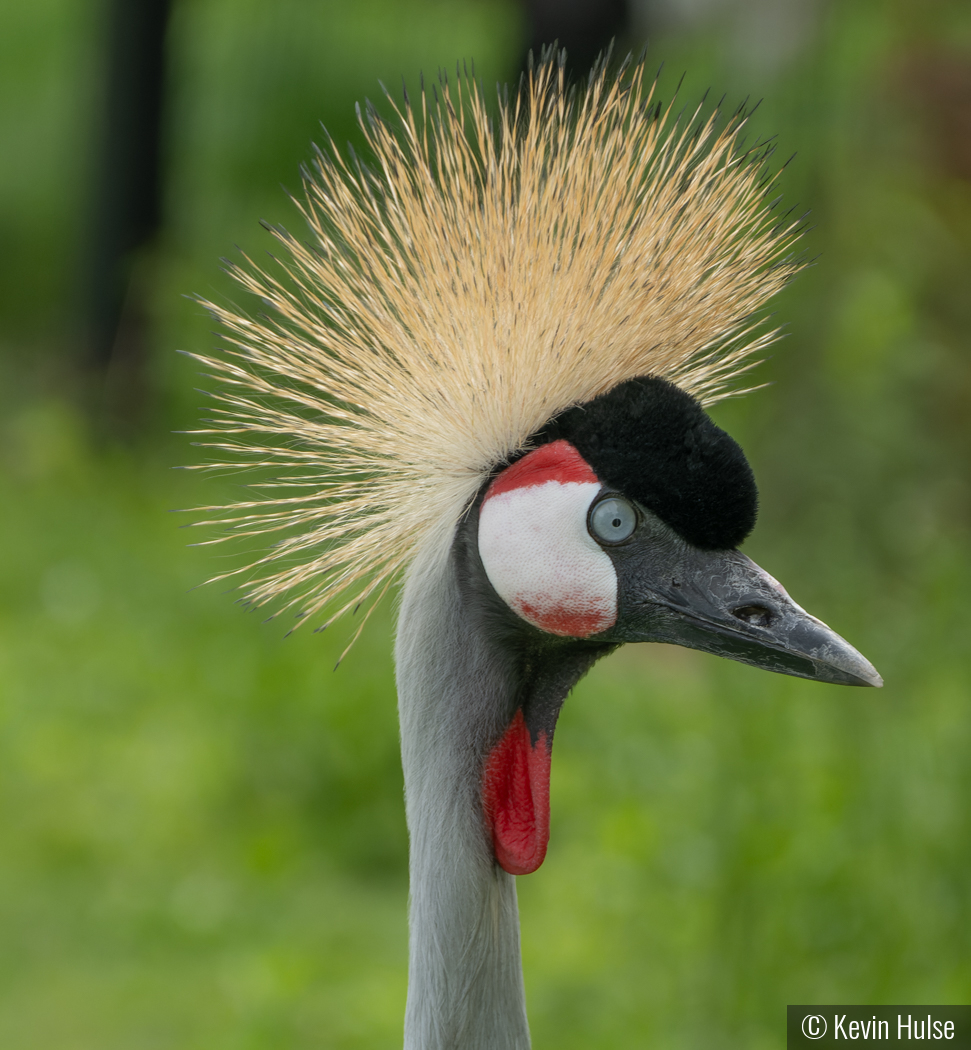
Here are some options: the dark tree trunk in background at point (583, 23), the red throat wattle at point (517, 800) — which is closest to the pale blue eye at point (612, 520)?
the red throat wattle at point (517, 800)

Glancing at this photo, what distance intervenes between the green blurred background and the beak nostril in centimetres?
109

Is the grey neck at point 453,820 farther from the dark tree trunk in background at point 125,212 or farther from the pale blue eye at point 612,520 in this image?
the dark tree trunk in background at point 125,212

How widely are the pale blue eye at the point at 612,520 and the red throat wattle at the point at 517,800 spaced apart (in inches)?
8.6

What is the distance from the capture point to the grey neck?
1.24 meters

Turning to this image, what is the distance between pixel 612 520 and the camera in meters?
1.17

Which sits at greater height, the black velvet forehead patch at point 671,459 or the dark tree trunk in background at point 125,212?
the dark tree trunk in background at point 125,212

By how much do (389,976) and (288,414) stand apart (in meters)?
1.61

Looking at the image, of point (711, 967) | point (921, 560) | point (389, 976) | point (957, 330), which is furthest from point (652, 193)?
point (957, 330)

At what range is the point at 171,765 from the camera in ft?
10.0

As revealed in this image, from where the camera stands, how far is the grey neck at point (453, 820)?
124 cm

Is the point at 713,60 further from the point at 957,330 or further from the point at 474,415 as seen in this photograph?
the point at 474,415

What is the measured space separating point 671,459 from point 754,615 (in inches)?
6.5

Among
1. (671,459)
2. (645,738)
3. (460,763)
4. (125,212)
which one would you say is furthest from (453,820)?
(125,212)

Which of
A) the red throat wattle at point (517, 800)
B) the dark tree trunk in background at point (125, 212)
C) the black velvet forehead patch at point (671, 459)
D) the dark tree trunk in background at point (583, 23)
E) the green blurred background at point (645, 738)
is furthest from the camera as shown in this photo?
the dark tree trunk in background at point (125, 212)
